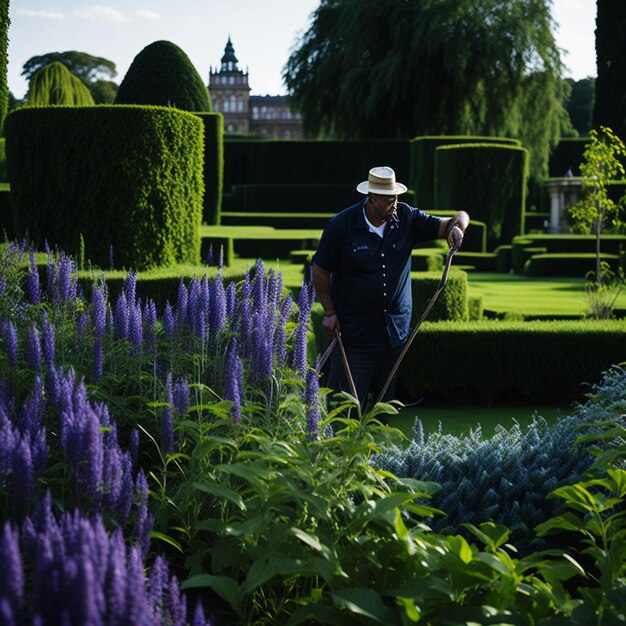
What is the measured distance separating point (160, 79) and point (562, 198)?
41.7 ft

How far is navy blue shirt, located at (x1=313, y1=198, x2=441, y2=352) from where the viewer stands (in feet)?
14.5

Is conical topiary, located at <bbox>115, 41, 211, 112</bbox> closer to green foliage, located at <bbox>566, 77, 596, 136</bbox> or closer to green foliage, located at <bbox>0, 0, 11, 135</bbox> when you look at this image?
green foliage, located at <bbox>0, 0, 11, 135</bbox>

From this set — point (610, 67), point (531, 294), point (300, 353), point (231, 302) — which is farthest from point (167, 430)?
point (610, 67)

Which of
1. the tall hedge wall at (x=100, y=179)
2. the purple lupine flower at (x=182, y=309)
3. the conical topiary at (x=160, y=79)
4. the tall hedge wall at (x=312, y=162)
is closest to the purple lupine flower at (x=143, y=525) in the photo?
the purple lupine flower at (x=182, y=309)

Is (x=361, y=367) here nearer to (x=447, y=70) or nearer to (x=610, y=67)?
(x=610, y=67)

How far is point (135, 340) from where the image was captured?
3.41m

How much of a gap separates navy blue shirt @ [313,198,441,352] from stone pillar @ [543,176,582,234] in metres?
22.5

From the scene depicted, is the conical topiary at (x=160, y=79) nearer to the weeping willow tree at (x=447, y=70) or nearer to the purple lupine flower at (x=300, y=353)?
the weeping willow tree at (x=447, y=70)

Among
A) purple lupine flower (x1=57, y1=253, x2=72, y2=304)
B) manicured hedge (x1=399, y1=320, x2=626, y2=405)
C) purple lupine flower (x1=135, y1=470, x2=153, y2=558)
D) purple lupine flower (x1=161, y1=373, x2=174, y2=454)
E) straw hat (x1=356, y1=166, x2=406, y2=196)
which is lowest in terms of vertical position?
manicured hedge (x1=399, y1=320, x2=626, y2=405)

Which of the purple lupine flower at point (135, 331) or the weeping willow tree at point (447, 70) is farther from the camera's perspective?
the weeping willow tree at point (447, 70)

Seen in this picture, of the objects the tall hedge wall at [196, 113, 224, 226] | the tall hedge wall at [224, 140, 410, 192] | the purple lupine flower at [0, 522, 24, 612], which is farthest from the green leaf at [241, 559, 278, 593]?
the tall hedge wall at [224, 140, 410, 192]

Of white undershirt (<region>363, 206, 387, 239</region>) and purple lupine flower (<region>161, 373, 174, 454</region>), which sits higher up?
white undershirt (<region>363, 206, 387, 239</region>)

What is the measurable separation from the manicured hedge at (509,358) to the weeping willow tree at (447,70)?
71.7ft

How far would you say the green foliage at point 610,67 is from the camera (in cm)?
2402
